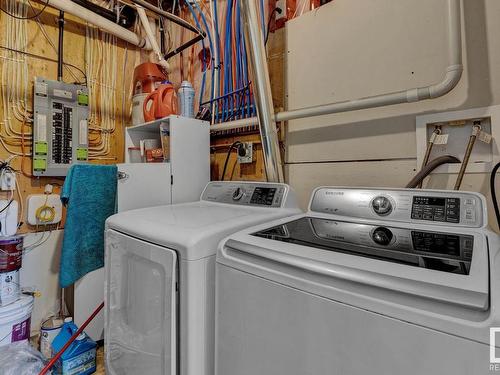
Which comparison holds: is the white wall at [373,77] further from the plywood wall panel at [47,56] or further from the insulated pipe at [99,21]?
the plywood wall panel at [47,56]

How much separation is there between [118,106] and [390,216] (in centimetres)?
248

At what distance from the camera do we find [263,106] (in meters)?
1.51

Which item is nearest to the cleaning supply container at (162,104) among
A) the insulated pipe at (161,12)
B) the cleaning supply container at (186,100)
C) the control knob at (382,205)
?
the cleaning supply container at (186,100)

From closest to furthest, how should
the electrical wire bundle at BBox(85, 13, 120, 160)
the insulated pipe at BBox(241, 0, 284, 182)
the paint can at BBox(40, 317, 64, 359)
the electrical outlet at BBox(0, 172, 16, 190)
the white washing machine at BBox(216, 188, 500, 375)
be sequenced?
the white washing machine at BBox(216, 188, 500, 375)
the insulated pipe at BBox(241, 0, 284, 182)
the paint can at BBox(40, 317, 64, 359)
the electrical outlet at BBox(0, 172, 16, 190)
the electrical wire bundle at BBox(85, 13, 120, 160)

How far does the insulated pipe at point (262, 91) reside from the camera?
147cm

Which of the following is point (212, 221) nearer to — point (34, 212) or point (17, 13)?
point (34, 212)

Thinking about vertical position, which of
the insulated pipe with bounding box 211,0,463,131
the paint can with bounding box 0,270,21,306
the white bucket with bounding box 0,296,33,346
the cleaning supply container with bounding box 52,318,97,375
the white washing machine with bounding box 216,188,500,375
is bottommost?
the cleaning supply container with bounding box 52,318,97,375

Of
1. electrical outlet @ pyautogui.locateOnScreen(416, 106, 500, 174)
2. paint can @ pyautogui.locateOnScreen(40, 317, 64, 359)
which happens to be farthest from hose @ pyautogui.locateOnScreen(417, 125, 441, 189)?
paint can @ pyautogui.locateOnScreen(40, 317, 64, 359)

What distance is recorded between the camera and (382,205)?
107cm

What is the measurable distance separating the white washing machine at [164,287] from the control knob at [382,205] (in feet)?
1.27

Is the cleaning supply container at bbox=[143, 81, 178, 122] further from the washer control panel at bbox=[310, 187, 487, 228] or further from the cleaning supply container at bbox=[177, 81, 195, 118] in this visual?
the washer control panel at bbox=[310, 187, 487, 228]

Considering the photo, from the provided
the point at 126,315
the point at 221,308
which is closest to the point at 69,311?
the point at 126,315

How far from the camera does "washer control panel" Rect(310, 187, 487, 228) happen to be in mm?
924

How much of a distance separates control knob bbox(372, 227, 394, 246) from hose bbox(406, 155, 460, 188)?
336 mm
